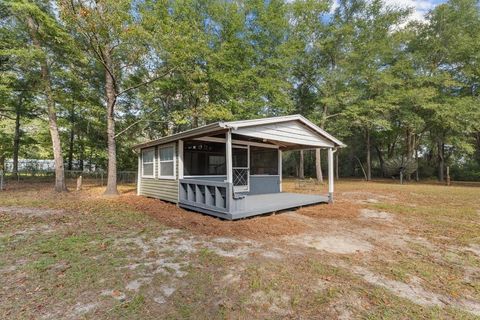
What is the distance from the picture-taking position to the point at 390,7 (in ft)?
57.1

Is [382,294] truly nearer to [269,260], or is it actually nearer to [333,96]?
[269,260]

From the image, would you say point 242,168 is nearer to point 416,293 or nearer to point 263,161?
point 263,161

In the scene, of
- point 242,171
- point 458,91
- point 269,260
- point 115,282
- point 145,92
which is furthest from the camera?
point 458,91

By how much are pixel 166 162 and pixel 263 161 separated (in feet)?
13.4

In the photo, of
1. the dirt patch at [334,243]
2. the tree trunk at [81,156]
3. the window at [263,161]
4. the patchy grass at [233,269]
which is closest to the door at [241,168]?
the window at [263,161]

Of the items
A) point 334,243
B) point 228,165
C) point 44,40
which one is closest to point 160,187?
point 228,165

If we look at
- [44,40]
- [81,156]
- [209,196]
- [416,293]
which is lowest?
[416,293]

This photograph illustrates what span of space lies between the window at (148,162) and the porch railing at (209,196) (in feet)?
9.13

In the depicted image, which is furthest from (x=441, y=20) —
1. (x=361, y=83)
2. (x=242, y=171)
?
(x=242, y=171)

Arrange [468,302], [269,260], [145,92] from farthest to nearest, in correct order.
→ [145,92] < [269,260] < [468,302]

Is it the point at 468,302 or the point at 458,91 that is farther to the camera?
the point at 458,91

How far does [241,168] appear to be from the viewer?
9125mm

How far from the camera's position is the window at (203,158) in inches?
305

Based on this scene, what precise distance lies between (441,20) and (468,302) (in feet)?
75.8
